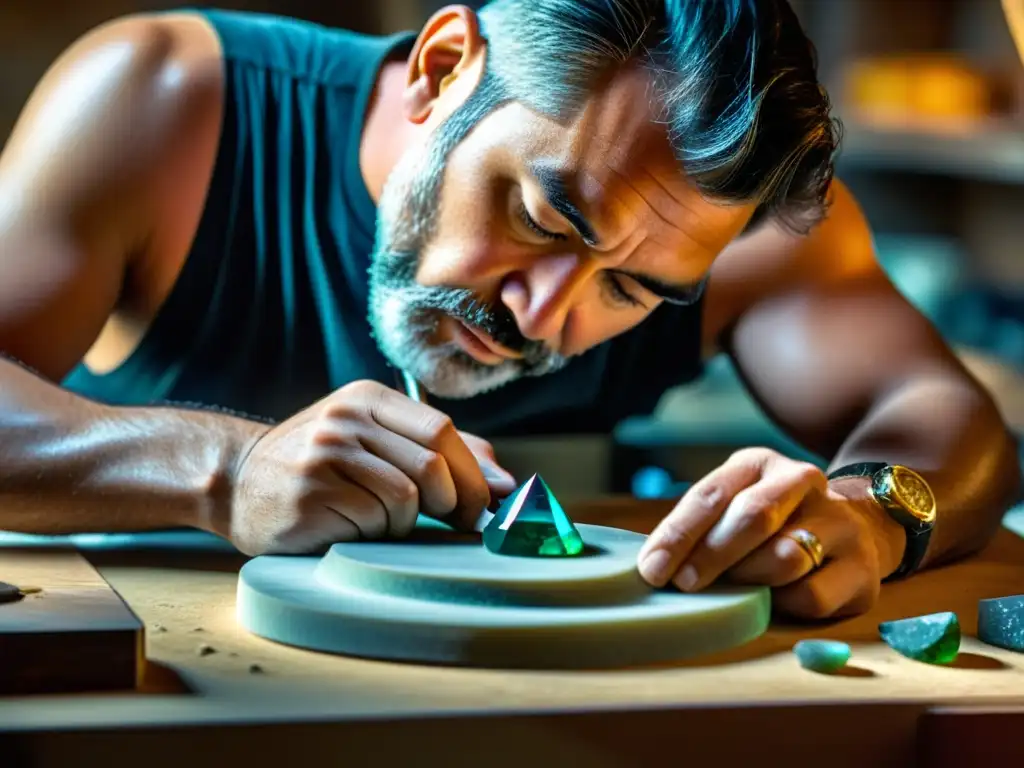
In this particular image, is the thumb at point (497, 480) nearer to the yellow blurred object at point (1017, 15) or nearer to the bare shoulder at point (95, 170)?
the bare shoulder at point (95, 170)

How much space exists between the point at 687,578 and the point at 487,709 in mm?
221

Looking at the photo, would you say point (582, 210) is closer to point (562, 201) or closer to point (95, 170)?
point (562, 201)

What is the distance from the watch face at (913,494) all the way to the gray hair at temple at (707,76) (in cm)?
25

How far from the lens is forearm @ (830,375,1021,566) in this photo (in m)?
1.22

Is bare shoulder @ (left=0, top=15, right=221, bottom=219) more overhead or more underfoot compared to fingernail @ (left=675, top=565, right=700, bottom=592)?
more overhead

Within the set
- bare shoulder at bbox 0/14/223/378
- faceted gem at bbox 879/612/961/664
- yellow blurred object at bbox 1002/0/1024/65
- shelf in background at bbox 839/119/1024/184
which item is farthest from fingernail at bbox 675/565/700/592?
shelf in background at bbox 839/119/1024/184

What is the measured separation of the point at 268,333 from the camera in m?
1.47

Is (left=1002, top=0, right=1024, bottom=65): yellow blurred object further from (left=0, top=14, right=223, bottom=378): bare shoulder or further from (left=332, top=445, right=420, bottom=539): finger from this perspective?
(left=0, top=14, right=223, bottom=378): bare shoulder

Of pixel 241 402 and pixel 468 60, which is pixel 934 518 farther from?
pixel 241 402

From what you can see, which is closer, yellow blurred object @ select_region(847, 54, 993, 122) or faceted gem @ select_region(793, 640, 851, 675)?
faceted gem @ select_region(793, 640, 851, 675)

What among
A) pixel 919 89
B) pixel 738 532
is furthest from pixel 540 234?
pixel 919 89

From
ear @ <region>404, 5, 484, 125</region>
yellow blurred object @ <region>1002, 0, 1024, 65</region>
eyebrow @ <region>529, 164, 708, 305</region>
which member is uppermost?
yellow blurred object @ <region>1002, 0, 1024, 65</region>

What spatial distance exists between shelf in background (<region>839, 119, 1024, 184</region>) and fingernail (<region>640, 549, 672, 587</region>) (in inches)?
69.2

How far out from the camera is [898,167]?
349 cm
